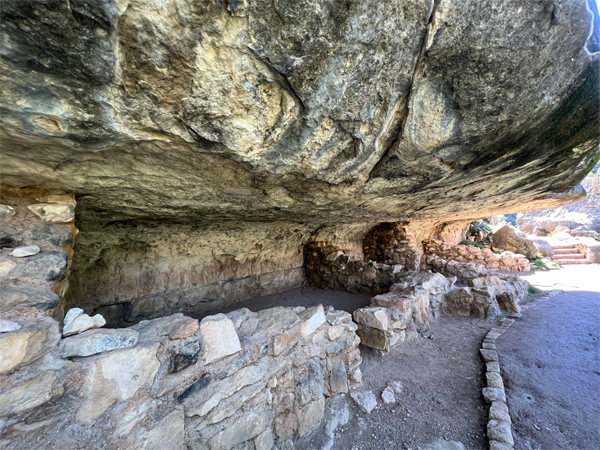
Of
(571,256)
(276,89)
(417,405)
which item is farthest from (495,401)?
(571,256)

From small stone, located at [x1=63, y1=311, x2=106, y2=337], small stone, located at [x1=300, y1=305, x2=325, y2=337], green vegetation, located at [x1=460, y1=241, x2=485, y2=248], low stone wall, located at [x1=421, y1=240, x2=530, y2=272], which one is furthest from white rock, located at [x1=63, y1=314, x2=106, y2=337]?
green vegetation, located at [x1=460, y1=241, x2=485, y2=248]

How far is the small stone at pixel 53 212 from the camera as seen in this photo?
1.52 meters

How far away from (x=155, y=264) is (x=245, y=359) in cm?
278

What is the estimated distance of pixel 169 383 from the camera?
132 cm

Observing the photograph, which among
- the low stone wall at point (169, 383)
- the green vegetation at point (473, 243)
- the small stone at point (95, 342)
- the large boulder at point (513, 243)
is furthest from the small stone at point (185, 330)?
the large boulder at point (513, 243)

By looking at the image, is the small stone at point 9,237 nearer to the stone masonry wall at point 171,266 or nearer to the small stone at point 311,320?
the stone masonry wall at point 171,266

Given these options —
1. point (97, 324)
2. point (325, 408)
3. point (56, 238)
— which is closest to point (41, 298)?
point (97, 324)

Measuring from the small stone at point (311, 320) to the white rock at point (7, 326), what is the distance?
1653 mm

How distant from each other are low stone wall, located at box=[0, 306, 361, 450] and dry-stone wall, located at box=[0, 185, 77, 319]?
0.54 feet

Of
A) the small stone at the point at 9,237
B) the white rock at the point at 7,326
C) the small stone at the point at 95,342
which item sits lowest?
the small stone at the point at 95,342

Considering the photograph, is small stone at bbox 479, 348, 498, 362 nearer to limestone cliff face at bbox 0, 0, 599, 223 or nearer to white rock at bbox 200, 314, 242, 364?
limestone cliff face at bbox 0, 0, 599, 223

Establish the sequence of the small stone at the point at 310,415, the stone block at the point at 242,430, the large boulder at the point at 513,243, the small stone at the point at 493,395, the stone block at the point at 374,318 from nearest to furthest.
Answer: the stone block at the point at 242,430 < the small stone at the point at 310,415 < the small stone at the point at 493,395 < the stone block at the point at 374,318 < the large boulder at the point at 513,243

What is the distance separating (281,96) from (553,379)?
352 cm

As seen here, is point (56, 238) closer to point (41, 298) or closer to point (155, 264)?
point (41, 298)
